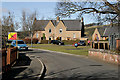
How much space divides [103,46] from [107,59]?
15.4ft

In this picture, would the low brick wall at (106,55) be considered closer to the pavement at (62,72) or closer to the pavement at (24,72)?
the pavement at (62,72)

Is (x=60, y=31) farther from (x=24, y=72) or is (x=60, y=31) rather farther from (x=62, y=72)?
(x=24, y=72)

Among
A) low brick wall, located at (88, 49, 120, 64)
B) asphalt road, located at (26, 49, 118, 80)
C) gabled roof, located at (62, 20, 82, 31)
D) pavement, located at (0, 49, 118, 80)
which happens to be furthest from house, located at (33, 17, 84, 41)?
pavement, located at (0, 49, 118, 80)

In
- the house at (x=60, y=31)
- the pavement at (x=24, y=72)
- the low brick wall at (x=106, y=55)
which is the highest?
the house at (x=60, y=31)

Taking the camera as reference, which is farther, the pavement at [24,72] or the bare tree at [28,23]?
the bare tree at [28,23]

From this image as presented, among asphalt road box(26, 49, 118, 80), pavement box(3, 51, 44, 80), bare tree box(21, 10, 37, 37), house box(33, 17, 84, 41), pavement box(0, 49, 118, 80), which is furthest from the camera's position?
house box(33, 17, 84, 41)

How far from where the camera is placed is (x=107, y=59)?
16844mm

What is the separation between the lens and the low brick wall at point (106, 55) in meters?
15.2

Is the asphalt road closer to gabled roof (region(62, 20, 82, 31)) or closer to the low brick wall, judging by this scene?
the low brick wall

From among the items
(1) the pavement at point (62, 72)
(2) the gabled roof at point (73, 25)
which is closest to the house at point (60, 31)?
(2) the gabled roof at point (73, 25)

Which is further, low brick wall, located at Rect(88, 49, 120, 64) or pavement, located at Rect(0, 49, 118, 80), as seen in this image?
low brick wall, located at Rect(88, 49, 120, 64)

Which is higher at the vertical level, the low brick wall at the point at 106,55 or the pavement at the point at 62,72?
the low brick wall at the point at 106,55

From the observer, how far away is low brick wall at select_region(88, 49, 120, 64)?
→ 15.2 metres

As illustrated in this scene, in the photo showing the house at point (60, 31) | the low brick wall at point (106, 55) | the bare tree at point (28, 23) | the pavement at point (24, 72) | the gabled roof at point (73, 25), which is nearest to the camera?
the pavement at point (24, 72)
